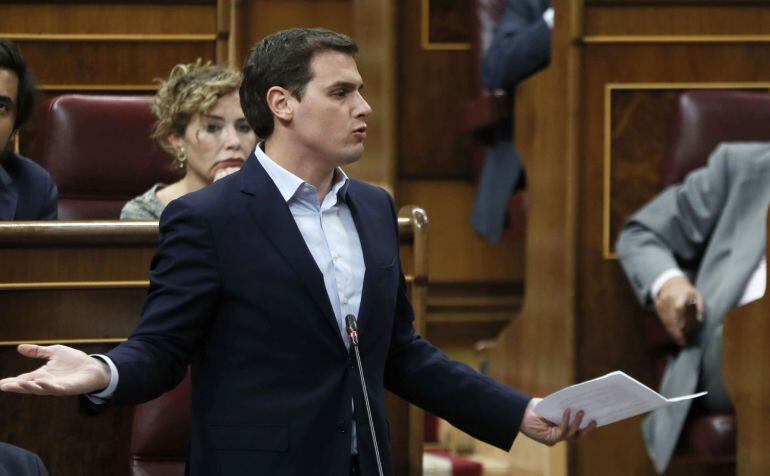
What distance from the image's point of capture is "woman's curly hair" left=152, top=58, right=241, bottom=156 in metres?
1.30

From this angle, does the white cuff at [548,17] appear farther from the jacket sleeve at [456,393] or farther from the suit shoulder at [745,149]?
the jacket sleeve at [456,393]

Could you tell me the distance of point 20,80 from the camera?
1.27 metres

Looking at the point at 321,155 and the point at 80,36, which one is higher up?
the point at 80,36

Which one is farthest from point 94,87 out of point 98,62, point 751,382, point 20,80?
point 751,382

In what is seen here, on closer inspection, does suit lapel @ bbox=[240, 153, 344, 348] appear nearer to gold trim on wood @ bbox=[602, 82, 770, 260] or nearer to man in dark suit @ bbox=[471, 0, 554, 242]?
gold trim on wood @ bbox=[602, 82, 770, 260]

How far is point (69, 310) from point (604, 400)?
43 cm

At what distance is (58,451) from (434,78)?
3.47ft

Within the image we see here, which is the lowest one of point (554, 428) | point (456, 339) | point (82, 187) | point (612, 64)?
point (456, 339)

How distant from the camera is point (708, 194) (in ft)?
4.36

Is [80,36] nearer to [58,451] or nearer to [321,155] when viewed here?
[58,451]

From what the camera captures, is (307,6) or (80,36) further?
(307,6)

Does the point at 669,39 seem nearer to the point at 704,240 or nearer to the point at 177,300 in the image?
the point at 704,240

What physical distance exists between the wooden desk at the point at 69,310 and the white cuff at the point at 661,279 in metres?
0.52

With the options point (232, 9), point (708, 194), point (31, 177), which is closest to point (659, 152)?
point (708, 194)
